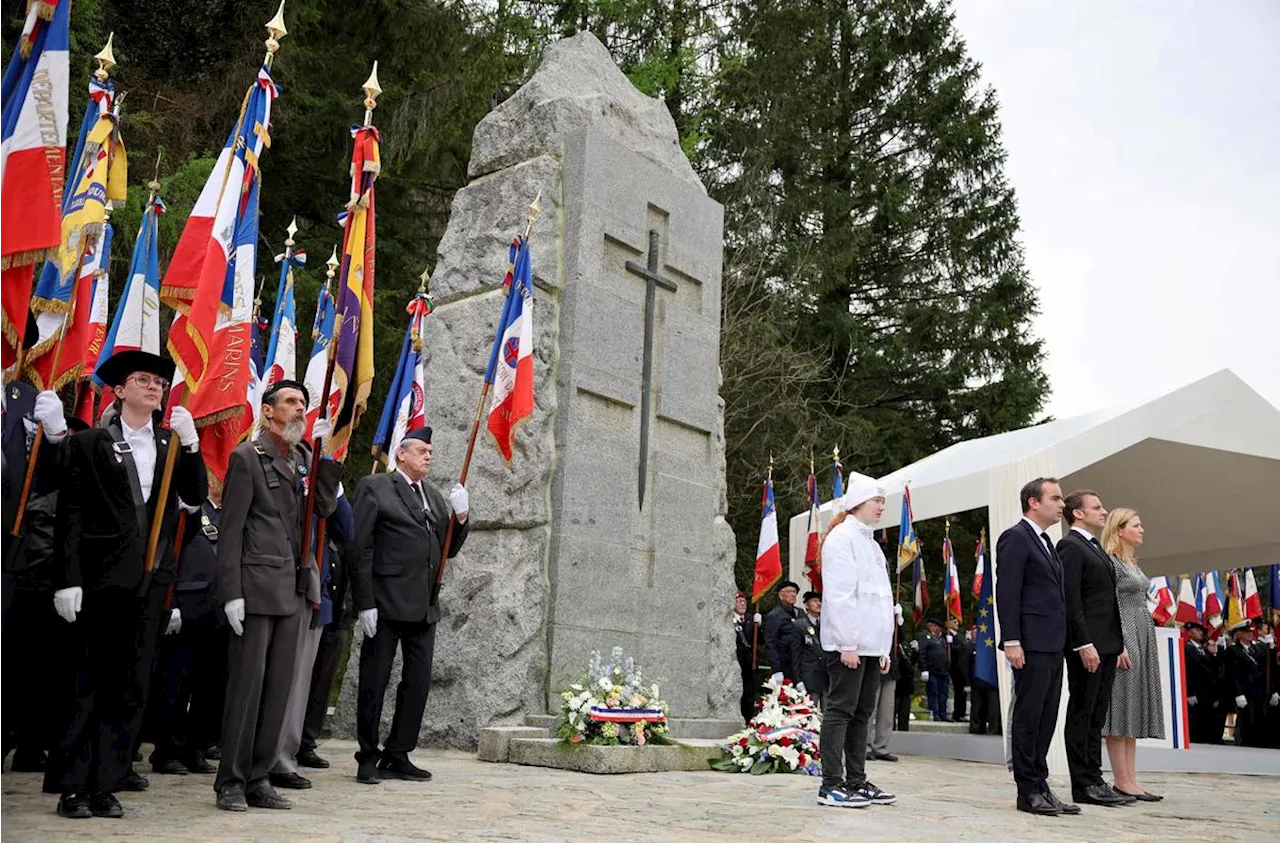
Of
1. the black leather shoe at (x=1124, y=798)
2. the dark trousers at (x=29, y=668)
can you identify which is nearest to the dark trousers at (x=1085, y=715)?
the black leather shoe at (x=1124, y=798)

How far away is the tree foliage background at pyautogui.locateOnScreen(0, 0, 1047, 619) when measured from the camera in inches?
589

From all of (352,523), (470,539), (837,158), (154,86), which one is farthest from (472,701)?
(837,158)

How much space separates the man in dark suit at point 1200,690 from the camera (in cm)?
1596

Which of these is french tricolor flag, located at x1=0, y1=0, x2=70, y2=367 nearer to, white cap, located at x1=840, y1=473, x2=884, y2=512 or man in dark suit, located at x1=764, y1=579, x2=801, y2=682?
white cap, located at x1=840, y1=473, x2=884, y2=512

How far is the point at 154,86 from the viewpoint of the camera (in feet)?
48.4

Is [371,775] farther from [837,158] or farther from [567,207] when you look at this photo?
[837,158]

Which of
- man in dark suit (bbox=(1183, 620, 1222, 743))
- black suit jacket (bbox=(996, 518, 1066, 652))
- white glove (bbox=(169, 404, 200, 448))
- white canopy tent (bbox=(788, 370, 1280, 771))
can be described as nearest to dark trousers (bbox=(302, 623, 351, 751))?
white glove (bbox=(169, 404, 200, 448))

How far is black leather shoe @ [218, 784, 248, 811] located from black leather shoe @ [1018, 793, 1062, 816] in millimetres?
3865

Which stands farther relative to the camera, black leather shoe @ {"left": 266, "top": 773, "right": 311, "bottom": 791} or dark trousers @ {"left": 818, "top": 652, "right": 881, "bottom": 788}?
dark trousers @ {"left": 818, "top": 652, "right": 881, "bottom": 788}

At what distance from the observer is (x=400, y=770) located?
6.15 metres

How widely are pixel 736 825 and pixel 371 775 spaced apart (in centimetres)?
213

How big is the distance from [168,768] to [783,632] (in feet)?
21.9

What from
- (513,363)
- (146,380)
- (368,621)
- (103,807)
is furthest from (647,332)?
(103,807)

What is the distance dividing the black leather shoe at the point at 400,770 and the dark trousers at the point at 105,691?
177 centimetres
